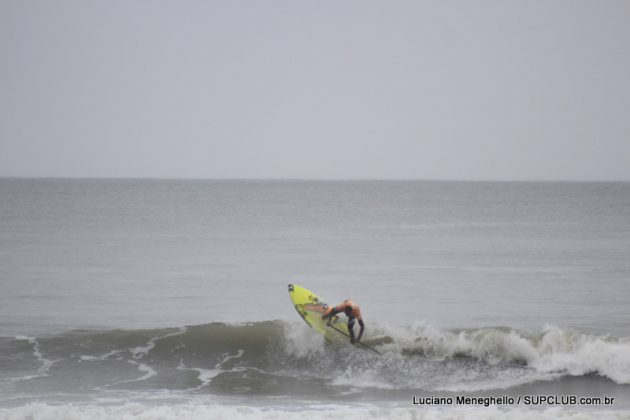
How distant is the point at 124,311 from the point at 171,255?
46.4 feet

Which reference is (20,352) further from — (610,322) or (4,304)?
(610,322)

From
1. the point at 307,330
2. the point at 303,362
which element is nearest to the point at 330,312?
the point at 303,362

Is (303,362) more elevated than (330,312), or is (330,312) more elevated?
(330,312)

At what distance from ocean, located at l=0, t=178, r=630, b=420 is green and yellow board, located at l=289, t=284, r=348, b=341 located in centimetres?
29

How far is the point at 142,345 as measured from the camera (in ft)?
65.2

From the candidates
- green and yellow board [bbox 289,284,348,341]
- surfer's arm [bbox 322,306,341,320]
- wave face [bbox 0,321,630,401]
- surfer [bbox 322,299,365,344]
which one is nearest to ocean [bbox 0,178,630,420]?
wave face [bbox 0,321,630,401]

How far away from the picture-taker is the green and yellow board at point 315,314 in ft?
62.4

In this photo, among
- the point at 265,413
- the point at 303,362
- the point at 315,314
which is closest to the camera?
the point at 265,413

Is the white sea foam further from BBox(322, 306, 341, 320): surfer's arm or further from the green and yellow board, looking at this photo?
the green and yellow board

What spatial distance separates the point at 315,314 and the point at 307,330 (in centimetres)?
65

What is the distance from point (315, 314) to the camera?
19625 millimetres

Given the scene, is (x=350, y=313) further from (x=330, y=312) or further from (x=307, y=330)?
(x=307, y=330)

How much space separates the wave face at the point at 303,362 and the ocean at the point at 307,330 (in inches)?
2.0

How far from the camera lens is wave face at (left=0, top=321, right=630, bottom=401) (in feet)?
54.2
